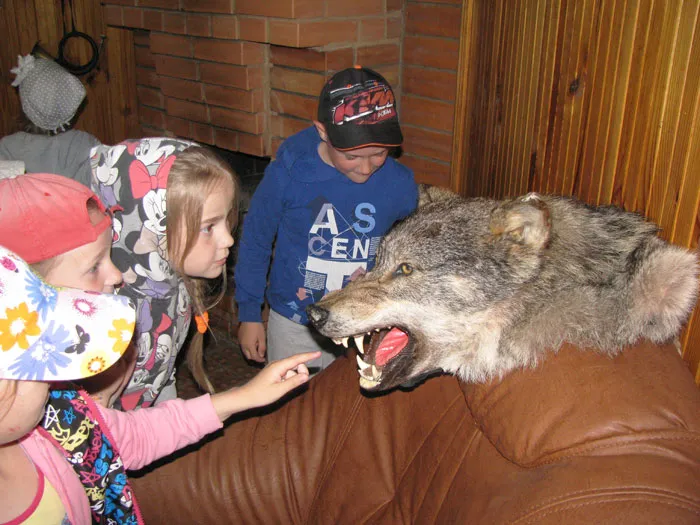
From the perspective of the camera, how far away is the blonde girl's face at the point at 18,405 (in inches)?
51.5

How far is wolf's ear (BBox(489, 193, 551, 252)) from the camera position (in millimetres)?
1799

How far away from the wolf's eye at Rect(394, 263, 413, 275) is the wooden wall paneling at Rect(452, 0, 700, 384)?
715mm

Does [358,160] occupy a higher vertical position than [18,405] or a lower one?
higher

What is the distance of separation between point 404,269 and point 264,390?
25.3 inches

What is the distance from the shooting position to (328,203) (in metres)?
2.81

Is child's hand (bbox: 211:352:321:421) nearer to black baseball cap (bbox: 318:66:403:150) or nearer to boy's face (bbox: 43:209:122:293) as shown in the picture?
boy's face (bbox: 43:209:122:293)

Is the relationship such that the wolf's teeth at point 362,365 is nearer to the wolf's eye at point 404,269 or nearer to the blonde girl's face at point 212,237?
the wolf's eye at point 404,269

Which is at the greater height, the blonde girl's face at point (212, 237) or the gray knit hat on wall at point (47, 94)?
the gray knit hat on wall at point (47, 94)

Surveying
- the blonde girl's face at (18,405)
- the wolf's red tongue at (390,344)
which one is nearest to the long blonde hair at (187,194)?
the wolf's red tongue at (390,344)

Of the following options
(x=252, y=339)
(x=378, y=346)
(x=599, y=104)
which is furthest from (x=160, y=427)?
(x=599, y=104)

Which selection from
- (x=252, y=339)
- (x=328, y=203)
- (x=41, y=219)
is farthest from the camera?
(x=252, y=339)

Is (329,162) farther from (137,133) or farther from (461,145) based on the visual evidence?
(137,133)

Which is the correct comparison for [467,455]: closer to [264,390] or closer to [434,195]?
[264,390]

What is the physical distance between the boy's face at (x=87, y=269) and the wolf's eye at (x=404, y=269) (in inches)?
37.7
